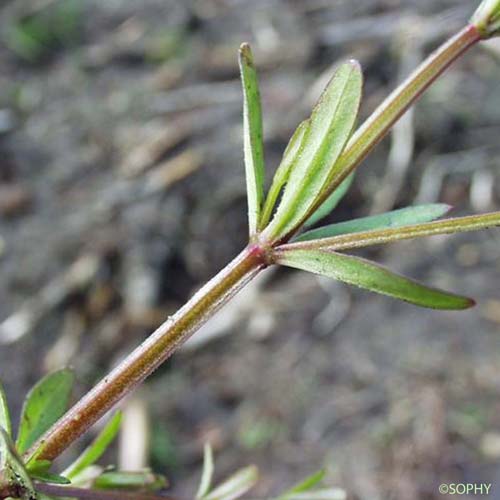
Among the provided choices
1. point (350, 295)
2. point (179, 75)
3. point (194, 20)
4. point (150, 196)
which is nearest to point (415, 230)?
point (350, 295)

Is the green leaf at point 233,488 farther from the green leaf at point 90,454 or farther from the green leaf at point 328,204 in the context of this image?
the green leaf at point 328,204

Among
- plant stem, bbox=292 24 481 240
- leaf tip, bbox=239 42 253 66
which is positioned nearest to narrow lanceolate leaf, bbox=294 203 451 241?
plant stem, bbox=292 24 481 240

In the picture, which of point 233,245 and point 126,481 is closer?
point 126,481

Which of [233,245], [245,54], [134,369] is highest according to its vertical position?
[233,245]

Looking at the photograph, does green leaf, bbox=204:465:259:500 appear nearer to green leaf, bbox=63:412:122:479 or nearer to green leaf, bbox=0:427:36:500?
green leaf, bbox=63:412:122:479

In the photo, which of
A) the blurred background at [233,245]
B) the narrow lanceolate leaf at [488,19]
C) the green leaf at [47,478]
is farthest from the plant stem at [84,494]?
the blurred background at [233,245]

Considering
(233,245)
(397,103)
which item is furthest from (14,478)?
(233,245)

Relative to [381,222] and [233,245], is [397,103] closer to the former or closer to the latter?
[381,222]
